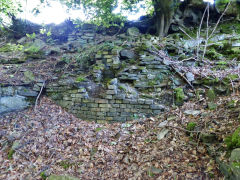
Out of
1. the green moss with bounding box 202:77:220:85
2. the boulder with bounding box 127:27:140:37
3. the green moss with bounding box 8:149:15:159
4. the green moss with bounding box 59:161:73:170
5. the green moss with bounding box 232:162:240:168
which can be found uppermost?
the boulder with bounding box 127:27:140:37

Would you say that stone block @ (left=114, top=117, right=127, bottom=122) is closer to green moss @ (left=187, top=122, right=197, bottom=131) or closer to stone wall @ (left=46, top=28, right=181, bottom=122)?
stone wall @ (left=46, top=28, right=181, bottom=122)

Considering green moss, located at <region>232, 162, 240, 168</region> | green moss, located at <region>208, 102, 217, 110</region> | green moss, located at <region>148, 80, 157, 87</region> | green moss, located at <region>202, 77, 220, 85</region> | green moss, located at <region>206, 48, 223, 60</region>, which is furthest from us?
green moss, located at <region>206, 48, 223, 60</region>

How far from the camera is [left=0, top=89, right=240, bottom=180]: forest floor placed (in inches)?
112

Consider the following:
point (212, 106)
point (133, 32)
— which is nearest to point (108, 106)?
point (212, 106)

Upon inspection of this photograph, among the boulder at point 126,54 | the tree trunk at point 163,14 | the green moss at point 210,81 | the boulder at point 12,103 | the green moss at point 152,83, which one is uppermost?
the tree trunk at point 163,14

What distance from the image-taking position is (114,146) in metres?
3.79

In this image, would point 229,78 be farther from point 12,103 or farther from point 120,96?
point 12,103

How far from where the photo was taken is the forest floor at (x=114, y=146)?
2855mm

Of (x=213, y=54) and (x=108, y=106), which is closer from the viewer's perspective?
(x=108, y=106)

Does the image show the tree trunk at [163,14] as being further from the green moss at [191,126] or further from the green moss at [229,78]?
the green moss at [191,126]

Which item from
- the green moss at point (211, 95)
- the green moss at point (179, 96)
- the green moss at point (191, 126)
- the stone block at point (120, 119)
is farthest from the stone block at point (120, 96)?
the green moss at point (211, 95)

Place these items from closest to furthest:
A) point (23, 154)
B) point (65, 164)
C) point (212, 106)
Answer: point (65, 164), point (23, 154), point (212, 106)

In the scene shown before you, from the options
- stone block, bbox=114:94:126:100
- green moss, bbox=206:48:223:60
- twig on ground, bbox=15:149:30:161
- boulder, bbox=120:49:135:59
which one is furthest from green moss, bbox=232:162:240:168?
green moss, bbox=206:48:223:60

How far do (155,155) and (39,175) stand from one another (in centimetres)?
226
